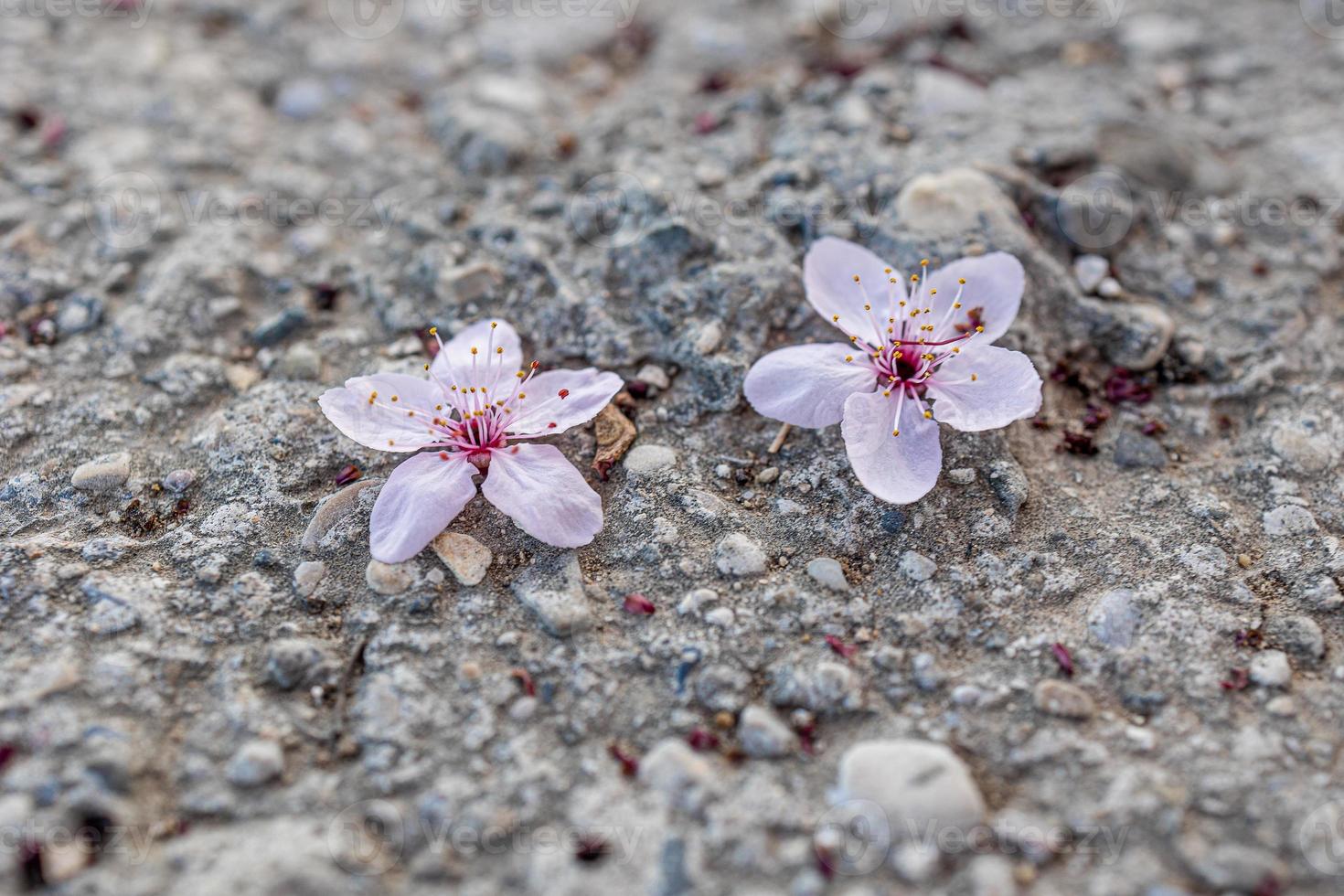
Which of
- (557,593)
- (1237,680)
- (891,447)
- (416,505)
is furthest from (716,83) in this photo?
(1237,680)

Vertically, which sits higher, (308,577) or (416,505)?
(416,505)

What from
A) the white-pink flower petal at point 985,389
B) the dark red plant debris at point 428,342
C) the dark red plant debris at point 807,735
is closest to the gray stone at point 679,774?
the dark red plant debris at point 807,735

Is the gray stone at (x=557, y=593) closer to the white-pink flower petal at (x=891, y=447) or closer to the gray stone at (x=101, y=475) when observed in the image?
the white-pink flower petal at (x=891, y=447)

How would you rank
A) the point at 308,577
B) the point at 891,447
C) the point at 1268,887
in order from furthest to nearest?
the point at 891,447
the point at 308,577
the point at 1268,887

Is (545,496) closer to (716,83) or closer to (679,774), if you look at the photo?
(679,774)

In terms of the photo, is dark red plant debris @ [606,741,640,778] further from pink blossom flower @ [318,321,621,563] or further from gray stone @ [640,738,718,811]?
pink blossom flower @ [318,321,621,563]

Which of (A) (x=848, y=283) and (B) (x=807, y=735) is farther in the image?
(A) (x=848, y=283)
